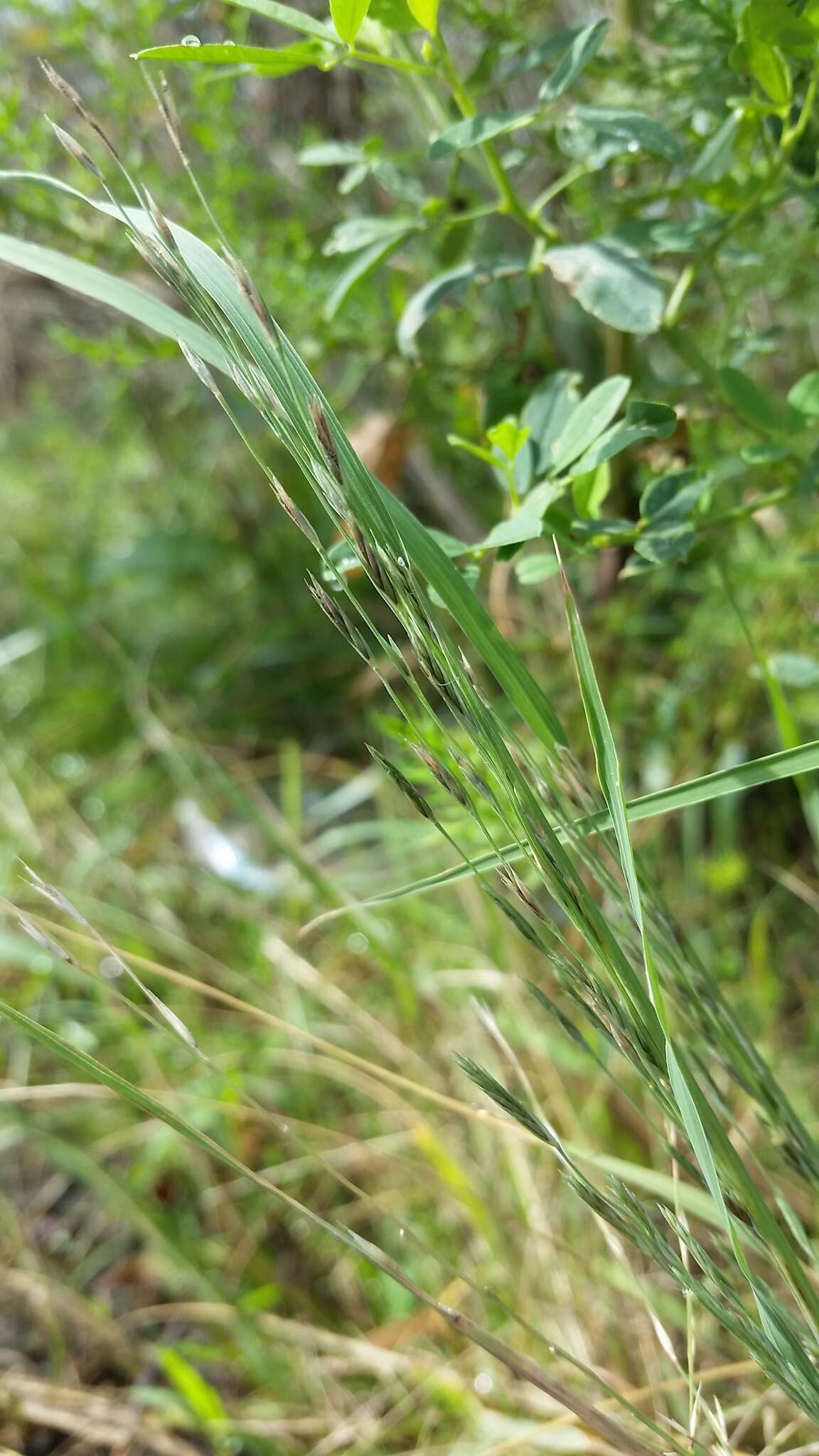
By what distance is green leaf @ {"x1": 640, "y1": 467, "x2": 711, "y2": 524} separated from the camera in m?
0.52

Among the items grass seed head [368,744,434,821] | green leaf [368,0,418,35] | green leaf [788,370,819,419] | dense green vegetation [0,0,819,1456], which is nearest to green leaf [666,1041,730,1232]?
dense green vegetation [0,0,819,1456]

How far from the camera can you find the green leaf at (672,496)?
519 mm

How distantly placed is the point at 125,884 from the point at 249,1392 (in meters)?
0.58

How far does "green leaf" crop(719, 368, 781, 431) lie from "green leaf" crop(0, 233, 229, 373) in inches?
10.8

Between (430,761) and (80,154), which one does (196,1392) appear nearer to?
(430,761)

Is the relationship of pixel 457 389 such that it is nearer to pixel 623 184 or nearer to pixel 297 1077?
pixel 623 184

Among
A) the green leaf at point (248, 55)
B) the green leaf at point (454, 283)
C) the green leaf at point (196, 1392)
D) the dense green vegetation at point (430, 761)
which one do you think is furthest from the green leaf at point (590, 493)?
the green leaf at point (196, 1392)

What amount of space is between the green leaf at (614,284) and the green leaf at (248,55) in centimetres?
15

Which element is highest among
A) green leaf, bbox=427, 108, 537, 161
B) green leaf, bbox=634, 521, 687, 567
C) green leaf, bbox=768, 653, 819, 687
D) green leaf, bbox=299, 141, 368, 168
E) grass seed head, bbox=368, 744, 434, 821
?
green leaf, bbox=299, 141, 368, 168

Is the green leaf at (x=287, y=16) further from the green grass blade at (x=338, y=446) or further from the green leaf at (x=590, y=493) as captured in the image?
the green leaf at (x=590, y=493)

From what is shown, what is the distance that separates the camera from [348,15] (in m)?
0.41

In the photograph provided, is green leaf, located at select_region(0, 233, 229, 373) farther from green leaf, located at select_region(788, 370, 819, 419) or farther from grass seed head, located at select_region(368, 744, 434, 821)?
green leaf, located at select_region(788, 370, 819, 419)

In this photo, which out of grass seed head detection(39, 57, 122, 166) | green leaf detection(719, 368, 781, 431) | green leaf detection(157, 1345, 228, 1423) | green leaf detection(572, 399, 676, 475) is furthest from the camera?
green leaf detection(157, 1345, 228, 1423)

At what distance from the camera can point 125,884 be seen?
4.28 ft
